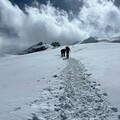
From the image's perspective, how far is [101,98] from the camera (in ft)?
35.8

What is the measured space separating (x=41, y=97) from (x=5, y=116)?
2934mm

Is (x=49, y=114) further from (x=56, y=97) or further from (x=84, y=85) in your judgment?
(x=84, y=85)

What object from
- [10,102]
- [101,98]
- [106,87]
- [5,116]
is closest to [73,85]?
[106,87]

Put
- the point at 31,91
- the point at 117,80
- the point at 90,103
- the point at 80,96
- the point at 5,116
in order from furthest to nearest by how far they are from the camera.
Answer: the point at 117,80 → the point at 31,91 → the point at 80,96 → the point at 90,103 → the point at 5,116

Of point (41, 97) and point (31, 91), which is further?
point (31, 91)

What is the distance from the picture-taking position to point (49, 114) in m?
9.12

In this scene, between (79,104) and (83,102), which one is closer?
(79,104)

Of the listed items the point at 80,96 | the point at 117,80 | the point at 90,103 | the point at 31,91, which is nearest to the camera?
the point at 90,103

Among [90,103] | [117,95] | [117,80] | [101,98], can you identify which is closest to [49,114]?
[90,103]

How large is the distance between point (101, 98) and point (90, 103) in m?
0.89

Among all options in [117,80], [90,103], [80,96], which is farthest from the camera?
[117,80]

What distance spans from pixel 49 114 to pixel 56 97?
7.55 feet

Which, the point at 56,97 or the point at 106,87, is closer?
the point at 56,97

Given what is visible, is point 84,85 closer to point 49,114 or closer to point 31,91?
point 31,91
